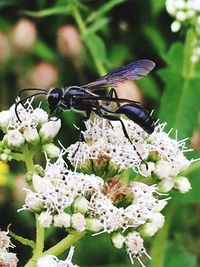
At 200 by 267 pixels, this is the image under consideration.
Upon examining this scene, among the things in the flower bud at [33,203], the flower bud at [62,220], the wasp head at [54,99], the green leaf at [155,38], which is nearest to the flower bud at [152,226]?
the flower bud at [62,220]

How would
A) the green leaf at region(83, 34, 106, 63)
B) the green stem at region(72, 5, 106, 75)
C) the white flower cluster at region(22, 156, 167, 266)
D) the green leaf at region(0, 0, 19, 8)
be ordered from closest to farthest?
the white flower cluster at region(22, 156, 167, 266), the green leaf at region(83, 34, 106, 63), the green stem at region(72, 5, 106, 75), the green leaf at region(0, 0, 19, 8)

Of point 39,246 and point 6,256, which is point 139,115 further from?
point 6,256

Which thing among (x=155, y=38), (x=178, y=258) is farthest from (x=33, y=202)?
(x=155, y=38)

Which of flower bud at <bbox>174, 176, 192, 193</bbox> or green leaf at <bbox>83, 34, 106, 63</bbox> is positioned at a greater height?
green leaf at <bbox>83, 34, 106, 63</bbox>

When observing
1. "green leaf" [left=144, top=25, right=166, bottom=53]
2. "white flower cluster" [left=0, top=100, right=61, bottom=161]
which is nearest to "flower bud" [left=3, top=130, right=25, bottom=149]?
"white flower cluster" [left=0, top=100, right=61, bottom=161]

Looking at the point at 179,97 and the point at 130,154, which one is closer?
the point at 130,154

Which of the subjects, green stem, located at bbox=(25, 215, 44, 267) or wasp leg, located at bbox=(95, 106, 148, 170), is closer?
green stem, located at bbox=(25, 215, 44, 267)

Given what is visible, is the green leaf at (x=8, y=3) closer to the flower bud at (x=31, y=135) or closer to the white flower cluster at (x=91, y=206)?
the flower bud at (x=31, y=135)

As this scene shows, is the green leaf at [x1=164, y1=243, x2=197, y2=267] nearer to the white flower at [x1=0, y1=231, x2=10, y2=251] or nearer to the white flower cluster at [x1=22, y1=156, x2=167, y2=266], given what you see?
the white flower cluster at [x1=22, y1=156, x2=167, y2=266]
